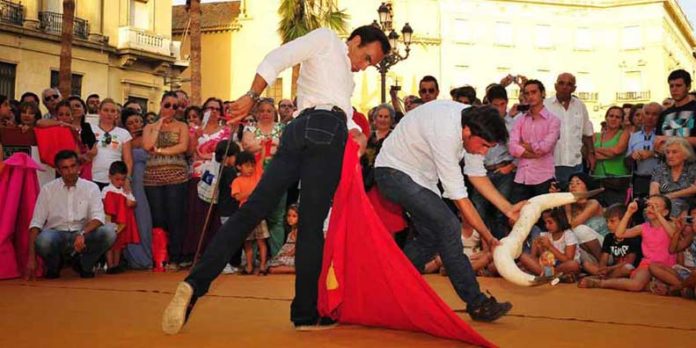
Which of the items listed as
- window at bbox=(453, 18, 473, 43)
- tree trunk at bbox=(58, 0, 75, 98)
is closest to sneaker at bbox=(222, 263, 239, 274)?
tree trunk at bbox=(58, 0, 75, 98)

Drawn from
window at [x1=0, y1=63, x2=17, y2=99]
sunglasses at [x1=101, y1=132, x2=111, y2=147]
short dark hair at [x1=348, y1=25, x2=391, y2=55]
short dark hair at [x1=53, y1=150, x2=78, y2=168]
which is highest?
window at [x1=0, y1=63, x2=17, y2=99]

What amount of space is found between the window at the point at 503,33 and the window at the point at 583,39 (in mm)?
5168

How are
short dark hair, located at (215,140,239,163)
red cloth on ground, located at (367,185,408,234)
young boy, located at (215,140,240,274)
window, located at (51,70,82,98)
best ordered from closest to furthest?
red cloth on ground, located at (367,185,408,234) → short dark hair, located at (215,140,239,163) → young boy, located at (215,140,240,274) → window, located at (51,70,82,98)

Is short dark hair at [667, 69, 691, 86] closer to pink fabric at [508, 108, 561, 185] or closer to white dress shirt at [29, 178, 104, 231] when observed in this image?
pink fabric at [508, 108, 561, 185]

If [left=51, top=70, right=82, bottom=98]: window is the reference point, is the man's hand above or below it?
below

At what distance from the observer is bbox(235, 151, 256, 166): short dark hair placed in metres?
9.84

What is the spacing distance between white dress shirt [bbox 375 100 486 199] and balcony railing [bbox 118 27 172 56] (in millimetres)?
26707

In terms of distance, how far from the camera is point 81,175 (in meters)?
10.0

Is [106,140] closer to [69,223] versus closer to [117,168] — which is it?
[117,168]

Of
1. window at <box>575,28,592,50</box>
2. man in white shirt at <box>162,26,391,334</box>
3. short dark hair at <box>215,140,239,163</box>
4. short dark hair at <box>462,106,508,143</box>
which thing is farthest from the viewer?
window at <box>575,28,592,50</box>

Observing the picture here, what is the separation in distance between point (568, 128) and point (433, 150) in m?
4.89

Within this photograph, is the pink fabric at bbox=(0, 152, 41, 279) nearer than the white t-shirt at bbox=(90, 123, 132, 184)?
Yes

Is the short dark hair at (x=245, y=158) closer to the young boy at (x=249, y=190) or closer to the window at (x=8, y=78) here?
the young boy at (x=249, y=190)

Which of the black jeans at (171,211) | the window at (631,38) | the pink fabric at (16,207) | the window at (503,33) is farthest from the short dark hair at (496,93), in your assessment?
the window at (631,38)
